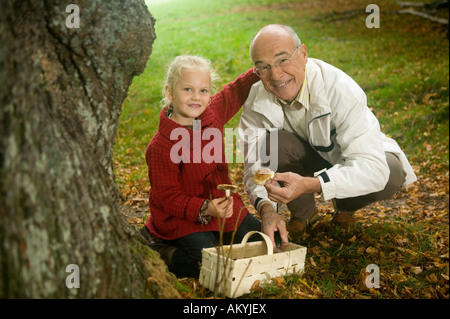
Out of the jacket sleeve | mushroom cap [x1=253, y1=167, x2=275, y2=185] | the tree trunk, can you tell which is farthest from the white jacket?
the tree trunk

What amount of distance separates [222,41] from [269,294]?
12.1 meters

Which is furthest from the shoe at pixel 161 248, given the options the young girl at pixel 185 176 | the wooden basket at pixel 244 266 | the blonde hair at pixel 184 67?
the blonde hair at pixel 184 67

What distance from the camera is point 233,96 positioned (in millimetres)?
3701

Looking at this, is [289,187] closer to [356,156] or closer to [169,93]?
[356,156]

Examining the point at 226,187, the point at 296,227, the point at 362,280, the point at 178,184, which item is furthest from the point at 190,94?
the point at 362,280

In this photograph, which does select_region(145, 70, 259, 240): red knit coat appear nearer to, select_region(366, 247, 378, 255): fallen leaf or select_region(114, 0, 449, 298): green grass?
select_region(114, 0, 449, 298): green grass

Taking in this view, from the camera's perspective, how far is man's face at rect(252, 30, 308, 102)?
322 centimetres

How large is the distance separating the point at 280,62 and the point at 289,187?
101 centimetres

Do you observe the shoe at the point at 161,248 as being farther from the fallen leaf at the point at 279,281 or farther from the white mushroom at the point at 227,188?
the fallen leaf at the point at 279,281

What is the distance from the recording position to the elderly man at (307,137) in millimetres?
3146

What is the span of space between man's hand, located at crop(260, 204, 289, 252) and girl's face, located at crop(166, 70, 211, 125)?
3.14ft

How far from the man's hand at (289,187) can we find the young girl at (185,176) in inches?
12.6

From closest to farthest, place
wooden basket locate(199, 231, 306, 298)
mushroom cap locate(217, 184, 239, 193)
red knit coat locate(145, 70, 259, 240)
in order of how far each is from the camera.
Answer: wooden basket locate(199, 231, 306, 298)
mushroom cap locate(217, 184, 239, 193)
red knit coat locate(145, 70, 259, 240)

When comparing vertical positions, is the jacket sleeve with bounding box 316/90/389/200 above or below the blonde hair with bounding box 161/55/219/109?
below
